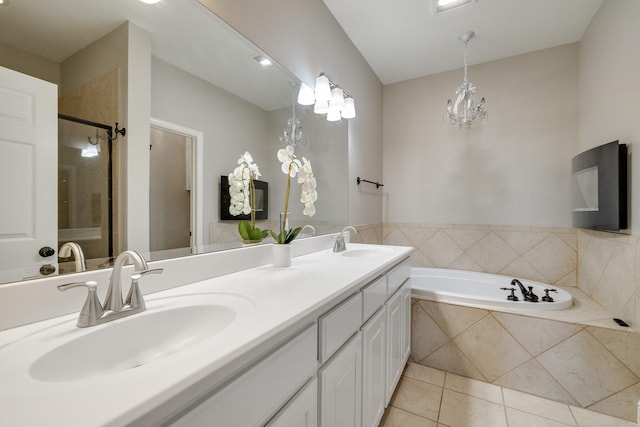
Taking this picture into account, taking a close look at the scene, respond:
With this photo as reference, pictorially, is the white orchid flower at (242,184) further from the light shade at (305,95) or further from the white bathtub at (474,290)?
the white bathtub at (474,290)

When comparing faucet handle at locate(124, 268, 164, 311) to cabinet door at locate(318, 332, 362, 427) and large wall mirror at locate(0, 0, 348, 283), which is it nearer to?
large wall mirror at locate(0, 0, 348, 283)

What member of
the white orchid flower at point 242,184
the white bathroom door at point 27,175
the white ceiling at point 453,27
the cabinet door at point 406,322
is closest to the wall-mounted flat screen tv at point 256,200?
the white orchid flower at point 242,184

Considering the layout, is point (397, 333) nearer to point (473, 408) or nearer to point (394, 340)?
point (394, 340)

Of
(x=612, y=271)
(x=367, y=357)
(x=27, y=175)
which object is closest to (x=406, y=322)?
(x=367, y=357)

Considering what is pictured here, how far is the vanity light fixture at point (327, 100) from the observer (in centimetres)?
182

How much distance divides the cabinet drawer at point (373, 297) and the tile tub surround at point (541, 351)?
879 mm

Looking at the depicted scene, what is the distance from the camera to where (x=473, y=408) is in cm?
162

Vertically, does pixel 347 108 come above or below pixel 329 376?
above

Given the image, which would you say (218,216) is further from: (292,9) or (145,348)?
(292,9)

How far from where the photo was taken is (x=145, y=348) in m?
0.71

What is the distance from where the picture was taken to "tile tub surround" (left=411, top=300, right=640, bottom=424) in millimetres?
1538

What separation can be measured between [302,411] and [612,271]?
2256 millimetres

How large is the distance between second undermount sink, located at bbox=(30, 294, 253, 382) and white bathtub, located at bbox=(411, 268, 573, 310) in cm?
172

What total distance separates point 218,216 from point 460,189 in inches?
100
